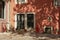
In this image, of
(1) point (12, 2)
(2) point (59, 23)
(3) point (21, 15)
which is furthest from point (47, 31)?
(1) point (12, 2)

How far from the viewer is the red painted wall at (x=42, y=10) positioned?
2188 centimetres

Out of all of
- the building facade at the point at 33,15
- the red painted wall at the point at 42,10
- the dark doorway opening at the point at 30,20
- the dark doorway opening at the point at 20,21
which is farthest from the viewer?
the dark doorway opening at the point at 20,21

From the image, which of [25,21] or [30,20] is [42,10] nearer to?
[30,20]

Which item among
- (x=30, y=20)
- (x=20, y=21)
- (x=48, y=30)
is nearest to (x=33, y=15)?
(x=30, y=20)

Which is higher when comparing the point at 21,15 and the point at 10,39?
the point at 21,15

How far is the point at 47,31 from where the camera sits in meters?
22.5

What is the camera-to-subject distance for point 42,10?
73.2 feet

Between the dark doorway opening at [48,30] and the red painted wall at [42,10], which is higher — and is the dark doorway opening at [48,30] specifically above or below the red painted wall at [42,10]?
below

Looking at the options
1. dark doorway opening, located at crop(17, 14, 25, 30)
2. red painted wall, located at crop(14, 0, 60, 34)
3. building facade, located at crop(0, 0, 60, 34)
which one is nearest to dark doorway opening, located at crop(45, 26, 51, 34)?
building facade, located at crop(0, 0, 60, 34)

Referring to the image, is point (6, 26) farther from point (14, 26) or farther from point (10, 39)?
point (10, 39)

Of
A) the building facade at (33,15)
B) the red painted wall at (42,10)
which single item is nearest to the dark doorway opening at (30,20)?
the building facade at (33,15)

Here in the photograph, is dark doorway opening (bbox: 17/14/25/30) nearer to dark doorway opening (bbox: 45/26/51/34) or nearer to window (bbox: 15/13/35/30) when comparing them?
window (bbox: 15/13/35/30)

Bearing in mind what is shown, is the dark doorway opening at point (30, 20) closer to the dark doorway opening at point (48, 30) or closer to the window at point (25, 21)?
the window at point (25, 21)

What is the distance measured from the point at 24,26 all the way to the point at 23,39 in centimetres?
531
